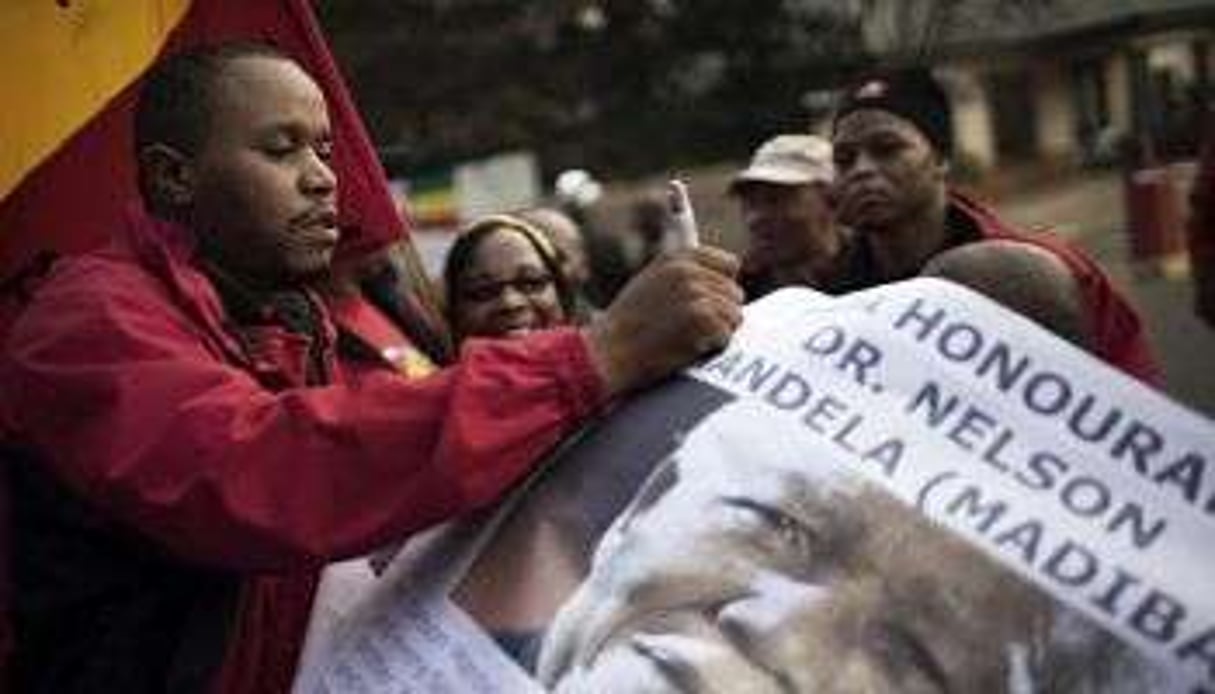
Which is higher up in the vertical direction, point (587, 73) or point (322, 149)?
point (322, 149)

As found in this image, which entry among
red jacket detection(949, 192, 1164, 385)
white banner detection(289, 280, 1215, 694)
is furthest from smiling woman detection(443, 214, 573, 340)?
white banner detection(289, 280, 1215, 694)

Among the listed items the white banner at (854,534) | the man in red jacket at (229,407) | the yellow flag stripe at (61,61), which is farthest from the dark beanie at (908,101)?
the white banner at (854,534)

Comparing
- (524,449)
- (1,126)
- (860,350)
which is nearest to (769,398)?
(860,350)

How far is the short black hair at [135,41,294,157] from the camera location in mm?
2479

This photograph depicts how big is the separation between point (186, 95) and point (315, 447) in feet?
1.97

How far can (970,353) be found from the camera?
1903mm

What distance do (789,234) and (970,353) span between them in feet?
11.5

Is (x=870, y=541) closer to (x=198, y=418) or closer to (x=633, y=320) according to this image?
(x=633, y=320)

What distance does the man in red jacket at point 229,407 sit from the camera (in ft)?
6.79

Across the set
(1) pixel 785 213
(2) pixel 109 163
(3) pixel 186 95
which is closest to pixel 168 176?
(3) pixel 186 95

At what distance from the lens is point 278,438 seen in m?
2.09

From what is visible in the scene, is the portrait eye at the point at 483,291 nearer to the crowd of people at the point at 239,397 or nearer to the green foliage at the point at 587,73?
the green foliage at the point at 587,73

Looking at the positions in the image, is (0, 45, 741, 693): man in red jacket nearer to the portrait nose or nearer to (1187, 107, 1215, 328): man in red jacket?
(1187, 107, 1215, 328): man in red jacket

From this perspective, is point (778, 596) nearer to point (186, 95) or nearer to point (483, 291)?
point (186, 95)
